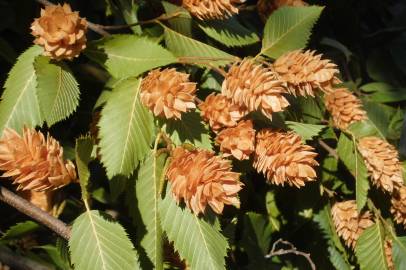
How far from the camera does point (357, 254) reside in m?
1.69

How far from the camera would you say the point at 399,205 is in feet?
5.75

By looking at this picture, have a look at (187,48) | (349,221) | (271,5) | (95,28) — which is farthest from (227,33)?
(349,221)

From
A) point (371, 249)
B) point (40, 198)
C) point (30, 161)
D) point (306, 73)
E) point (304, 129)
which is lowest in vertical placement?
point (371, 249)

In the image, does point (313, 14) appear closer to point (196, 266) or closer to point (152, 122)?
point (152, 122)

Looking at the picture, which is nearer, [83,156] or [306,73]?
[83,156]

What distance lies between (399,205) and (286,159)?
2.27 feet

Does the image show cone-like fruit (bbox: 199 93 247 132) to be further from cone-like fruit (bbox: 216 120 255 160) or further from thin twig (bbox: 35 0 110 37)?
thin twig (bbox: 35 0 110 37)

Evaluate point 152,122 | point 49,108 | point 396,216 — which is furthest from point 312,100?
point 49,108

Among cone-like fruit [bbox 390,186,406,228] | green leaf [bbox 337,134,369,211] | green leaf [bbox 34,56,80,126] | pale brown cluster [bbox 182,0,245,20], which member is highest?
pale brown cluster [bbox 182,0,245,20]

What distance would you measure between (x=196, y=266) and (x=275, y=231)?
736 millimetres

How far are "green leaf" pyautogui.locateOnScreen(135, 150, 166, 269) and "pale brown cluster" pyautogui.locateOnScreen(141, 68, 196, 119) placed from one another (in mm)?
148

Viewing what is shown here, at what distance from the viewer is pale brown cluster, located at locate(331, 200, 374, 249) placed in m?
1.73

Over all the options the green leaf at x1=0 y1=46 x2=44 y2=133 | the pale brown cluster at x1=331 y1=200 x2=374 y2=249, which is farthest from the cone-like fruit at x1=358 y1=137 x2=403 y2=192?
the green leaf at x1=0 y1=46 x2=44 y2=133

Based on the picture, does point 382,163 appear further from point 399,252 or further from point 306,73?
point 306,73
